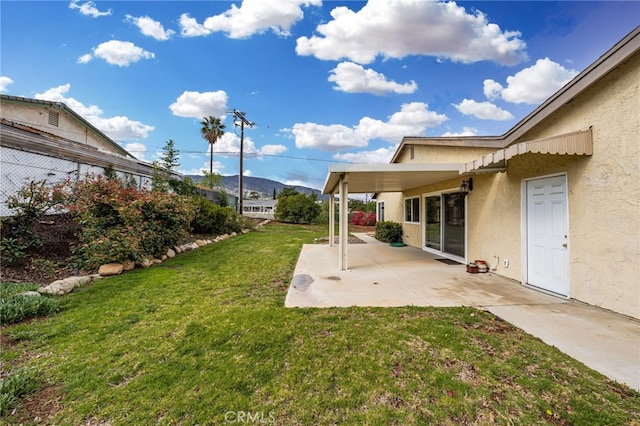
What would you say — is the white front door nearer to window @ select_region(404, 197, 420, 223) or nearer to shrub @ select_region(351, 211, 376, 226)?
window @ select_region(404, 197, 420, 223)

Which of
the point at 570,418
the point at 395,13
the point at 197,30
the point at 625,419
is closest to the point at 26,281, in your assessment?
the point at 570,418

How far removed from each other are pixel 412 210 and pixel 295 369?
→ 10.4m

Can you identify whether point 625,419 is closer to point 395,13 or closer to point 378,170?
point 378,170

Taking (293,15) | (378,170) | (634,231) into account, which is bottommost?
(634,231)

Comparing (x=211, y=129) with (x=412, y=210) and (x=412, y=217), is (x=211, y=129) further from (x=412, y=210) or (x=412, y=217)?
(x=412, y=217)

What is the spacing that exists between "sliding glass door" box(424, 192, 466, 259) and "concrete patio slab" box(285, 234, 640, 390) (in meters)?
1.22

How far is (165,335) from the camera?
329cm

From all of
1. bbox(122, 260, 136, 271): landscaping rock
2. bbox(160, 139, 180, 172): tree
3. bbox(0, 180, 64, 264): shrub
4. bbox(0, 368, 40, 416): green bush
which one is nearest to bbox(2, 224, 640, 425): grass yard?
bbox(0, 368, 40, 416): green bush

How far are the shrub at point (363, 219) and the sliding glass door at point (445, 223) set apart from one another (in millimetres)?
12575

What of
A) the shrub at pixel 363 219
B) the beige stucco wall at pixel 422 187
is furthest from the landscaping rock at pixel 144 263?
the shrub at pixel 363 219

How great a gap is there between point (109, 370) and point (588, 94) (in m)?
7.28

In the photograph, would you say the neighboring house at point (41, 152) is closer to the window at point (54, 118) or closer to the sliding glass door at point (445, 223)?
the window at point (54, 118)

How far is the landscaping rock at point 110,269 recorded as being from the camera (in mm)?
5859

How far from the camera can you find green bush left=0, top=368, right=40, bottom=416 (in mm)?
2119
